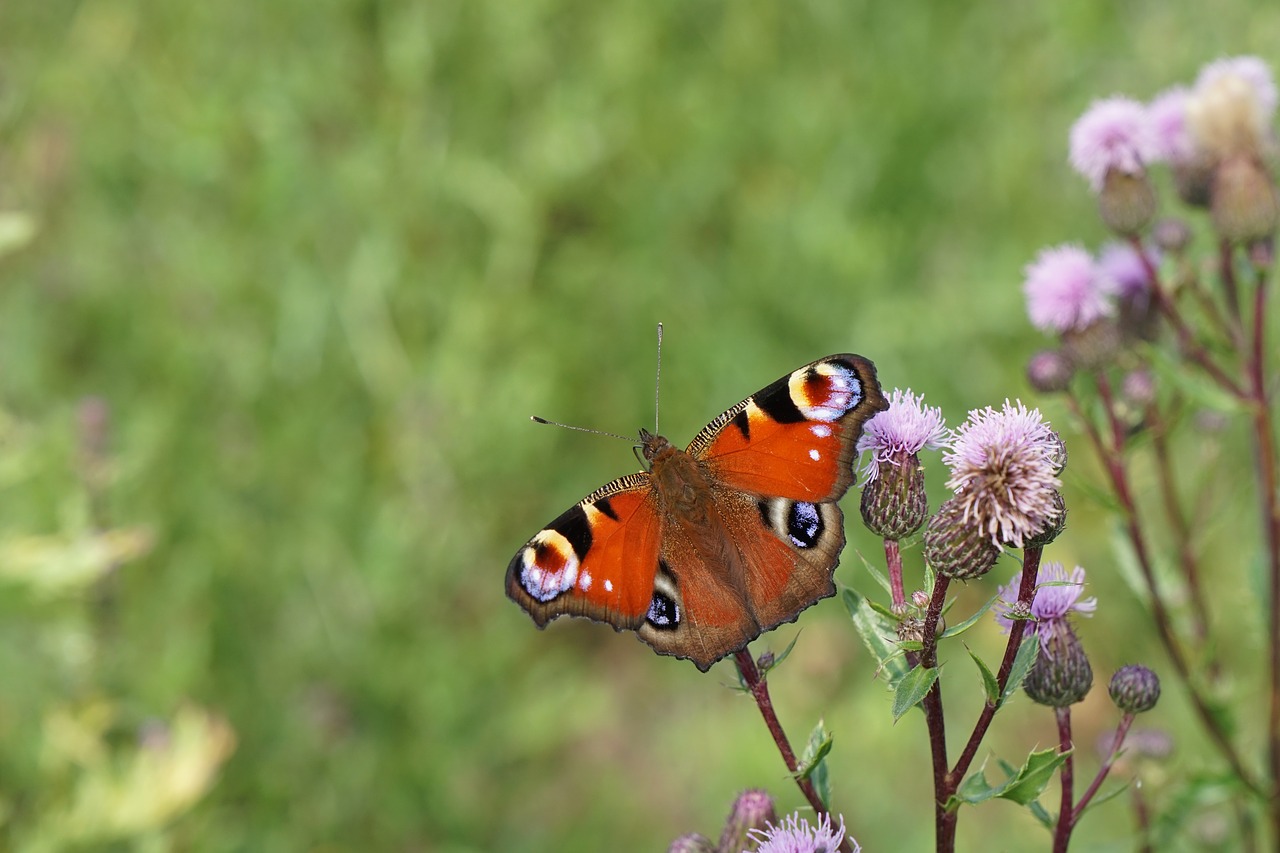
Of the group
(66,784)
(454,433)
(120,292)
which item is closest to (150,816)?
(66,784)

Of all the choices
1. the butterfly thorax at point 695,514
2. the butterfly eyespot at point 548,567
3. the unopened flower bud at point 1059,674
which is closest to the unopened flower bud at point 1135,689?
the unopened flower bud at point 1059,674

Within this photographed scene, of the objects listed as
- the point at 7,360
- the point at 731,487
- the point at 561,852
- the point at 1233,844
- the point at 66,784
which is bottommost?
the point at 1233,844

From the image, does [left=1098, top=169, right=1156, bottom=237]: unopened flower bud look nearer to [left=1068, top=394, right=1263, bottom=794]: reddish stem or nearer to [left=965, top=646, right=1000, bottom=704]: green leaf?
[left=1068, top=394, right=1263, bottom=794]: reddish stem

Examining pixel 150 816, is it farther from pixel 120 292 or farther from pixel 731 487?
pixel 120 292

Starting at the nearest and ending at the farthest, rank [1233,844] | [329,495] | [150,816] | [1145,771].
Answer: [1145,771], [1233,844], [150,816], [329,495]

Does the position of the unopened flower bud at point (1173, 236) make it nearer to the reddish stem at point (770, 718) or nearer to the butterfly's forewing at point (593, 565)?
the butterfly's forewing at point (593, 565)

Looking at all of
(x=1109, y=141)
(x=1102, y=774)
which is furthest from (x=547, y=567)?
(x=1109, y=141)

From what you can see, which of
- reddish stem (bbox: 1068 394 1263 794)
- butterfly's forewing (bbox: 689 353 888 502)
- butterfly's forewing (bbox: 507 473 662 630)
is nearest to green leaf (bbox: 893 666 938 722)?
butterfly's forewing (bbox: 689 353 888 502)
